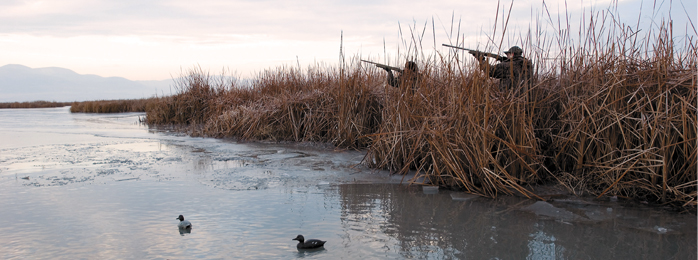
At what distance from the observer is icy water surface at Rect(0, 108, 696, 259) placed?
272cm

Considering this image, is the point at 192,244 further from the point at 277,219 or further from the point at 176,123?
the point at 176,123

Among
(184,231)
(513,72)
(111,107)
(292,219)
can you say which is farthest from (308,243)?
(111,107)

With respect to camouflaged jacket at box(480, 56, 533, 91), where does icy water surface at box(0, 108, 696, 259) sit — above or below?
below

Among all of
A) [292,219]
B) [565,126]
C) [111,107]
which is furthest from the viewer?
[111,107]

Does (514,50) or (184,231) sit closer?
(184,231)

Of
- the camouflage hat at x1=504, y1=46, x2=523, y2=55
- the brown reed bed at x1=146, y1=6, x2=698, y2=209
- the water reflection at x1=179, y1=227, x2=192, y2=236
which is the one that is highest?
the camouflage hat at x1=504, y1=46, x2=523, y2=55

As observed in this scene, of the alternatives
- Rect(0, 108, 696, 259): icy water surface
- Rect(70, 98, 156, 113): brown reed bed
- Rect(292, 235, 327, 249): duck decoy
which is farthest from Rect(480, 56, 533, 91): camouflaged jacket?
Rect(70, 98, 156, 113): brown reed bed

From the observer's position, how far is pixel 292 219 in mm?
3344

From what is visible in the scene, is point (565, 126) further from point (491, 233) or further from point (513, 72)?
point (491, 233)

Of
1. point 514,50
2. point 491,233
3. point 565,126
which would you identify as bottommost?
point 491,233

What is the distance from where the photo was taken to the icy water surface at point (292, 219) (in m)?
2.72

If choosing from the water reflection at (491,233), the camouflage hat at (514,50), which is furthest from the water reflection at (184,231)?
the camouflage hat at (514,50)

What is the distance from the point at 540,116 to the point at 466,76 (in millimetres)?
811

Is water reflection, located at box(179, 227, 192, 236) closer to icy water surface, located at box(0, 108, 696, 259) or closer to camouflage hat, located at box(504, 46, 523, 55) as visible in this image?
icy water surface, located at box(0, 108, 696, 259)
